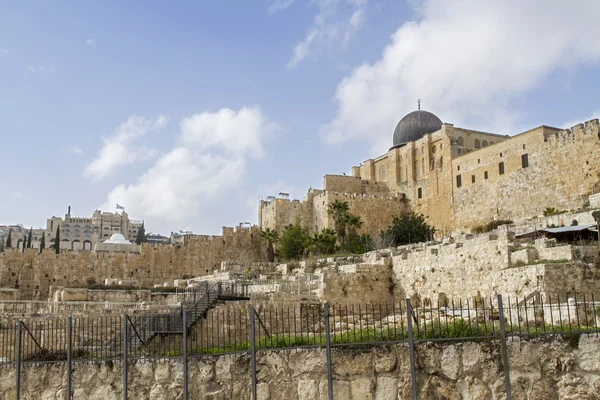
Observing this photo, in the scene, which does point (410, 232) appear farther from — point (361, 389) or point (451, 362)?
point (451, 362)

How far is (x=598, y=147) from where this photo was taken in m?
30.6

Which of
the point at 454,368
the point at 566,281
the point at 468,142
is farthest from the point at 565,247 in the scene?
the point at 468,142

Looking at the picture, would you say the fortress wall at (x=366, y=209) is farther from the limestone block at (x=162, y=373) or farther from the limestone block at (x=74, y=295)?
the limestone block at (x=162, y=373)

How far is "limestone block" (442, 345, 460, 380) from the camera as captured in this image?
28.0 ft

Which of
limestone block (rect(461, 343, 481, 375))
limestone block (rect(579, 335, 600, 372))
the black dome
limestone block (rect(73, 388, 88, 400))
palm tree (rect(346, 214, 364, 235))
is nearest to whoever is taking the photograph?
limestone block (rect(579, 335, 600, 372))

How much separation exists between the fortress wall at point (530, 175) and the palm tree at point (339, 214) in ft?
20.7

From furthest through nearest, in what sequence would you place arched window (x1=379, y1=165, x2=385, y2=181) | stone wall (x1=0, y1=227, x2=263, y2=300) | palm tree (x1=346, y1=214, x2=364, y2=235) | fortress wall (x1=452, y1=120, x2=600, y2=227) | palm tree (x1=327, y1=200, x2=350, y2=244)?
arched window (x1=379, y1=165, x2=385, y2=181)
palm tree (x1=327, y1=200, x2=350, y2=244)
palm tree (x1=346, y1=214, x2=364, y2=235)
stone wall (x1=0, y1=227, x2=263, y2=300)
fortress wall (x1=452, y1=120, x2=600, y2=227)

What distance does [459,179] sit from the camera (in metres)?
39.7

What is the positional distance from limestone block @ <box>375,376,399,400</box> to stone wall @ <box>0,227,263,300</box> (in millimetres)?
27023

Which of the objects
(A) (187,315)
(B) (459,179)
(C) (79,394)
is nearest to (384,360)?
(C) (79,394)

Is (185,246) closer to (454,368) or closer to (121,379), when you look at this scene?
(121,379)

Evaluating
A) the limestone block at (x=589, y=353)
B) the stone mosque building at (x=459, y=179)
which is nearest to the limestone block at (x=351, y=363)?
the limestone block at (x=589, y=353)

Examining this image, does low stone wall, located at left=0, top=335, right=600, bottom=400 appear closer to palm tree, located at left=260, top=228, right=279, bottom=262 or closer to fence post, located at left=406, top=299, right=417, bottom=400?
fence post, located at left=406, top=299, right=417, bottom=400

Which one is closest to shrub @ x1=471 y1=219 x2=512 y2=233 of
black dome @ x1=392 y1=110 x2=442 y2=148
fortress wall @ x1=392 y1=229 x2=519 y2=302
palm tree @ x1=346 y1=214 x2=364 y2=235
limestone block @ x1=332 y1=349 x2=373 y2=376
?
palm tree @ x1=346 y1=214 x2=364 y2=235
